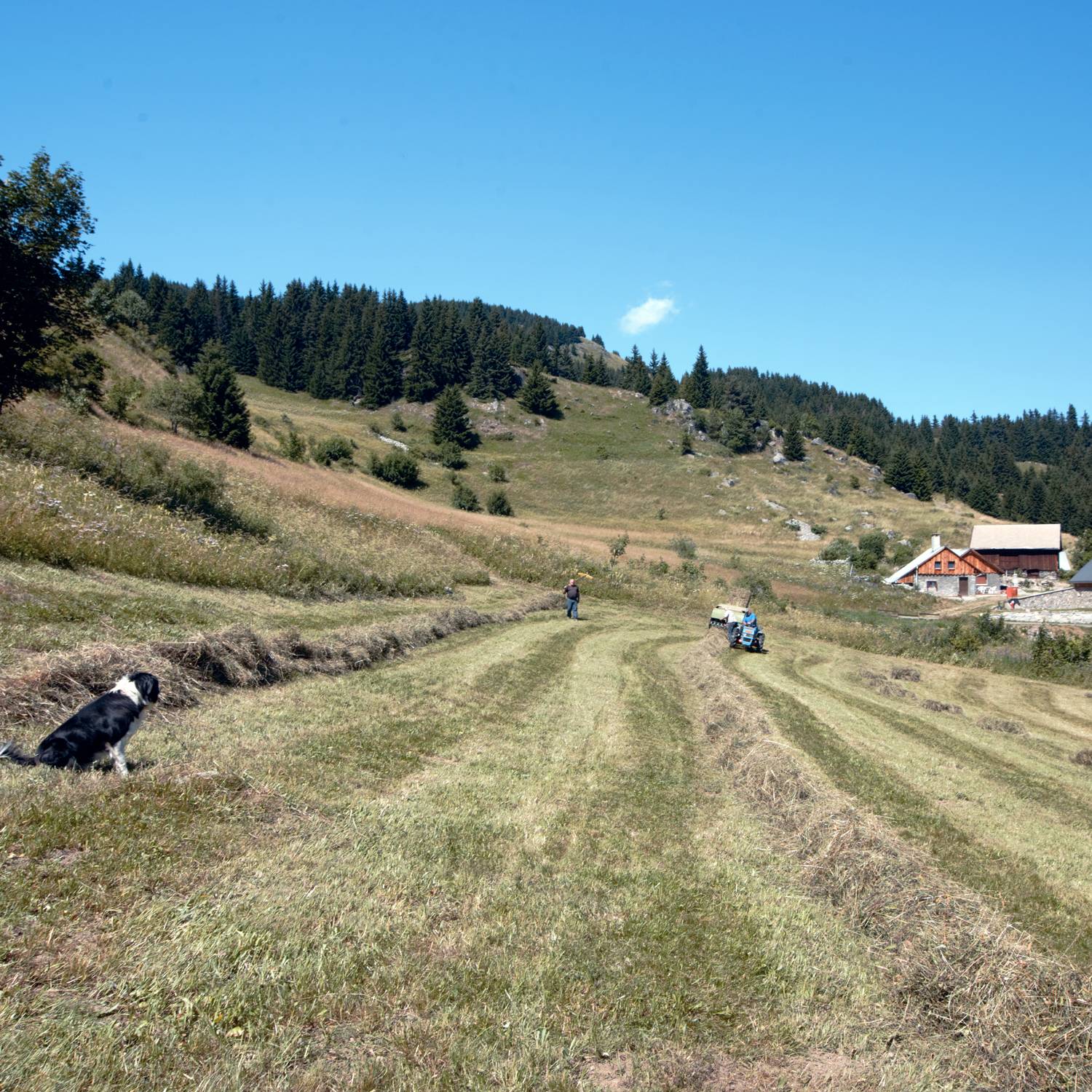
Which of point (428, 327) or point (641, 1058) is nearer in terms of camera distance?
point (641, 1058)

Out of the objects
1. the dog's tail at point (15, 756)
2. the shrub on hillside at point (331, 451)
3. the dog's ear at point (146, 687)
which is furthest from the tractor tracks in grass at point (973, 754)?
the shrub on hillside at point (331, 451)

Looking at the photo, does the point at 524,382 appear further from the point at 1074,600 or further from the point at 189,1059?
the point at 189,1059

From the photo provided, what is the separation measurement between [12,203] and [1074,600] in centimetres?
8032

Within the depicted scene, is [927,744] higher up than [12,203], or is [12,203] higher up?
[12,203]

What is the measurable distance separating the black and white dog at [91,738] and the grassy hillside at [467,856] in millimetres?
285

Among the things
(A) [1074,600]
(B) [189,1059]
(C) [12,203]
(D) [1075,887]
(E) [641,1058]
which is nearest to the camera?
(B) [189,1059]

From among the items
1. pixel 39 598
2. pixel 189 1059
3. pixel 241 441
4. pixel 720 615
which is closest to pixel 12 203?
pixel 39 598

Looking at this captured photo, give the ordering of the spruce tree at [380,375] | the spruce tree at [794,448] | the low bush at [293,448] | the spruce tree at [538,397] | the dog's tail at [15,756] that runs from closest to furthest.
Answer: the dog's tail at [15,756]
the low bush at [293,448]
the spruce tree at [794,448]
the spruce tree at [380,375]
the spruce tree at [538,397]


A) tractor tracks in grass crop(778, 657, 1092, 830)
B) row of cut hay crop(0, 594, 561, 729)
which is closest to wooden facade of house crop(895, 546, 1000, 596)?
tractor tracks in grass crop(778, 657, 1092, 830)

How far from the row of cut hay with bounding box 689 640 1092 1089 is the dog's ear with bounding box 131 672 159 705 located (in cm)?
687

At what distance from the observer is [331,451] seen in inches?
3088

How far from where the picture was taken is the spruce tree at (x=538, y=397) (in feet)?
461

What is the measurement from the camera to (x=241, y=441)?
5603 centimetres

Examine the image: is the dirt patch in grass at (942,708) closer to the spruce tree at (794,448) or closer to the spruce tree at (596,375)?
the spruce tree at (794,448)
